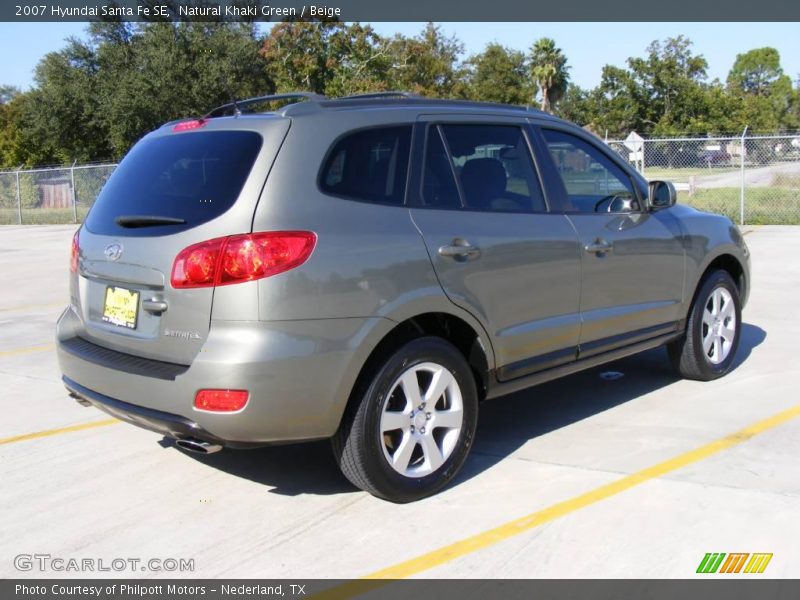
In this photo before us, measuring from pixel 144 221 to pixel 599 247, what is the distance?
257 centimetres

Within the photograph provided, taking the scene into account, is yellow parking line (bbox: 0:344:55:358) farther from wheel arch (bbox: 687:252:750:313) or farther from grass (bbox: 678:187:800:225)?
grass (bbox: 678:187:800:225)

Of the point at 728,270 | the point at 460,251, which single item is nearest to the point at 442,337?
the point at 460,251

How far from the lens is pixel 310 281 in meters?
3.61

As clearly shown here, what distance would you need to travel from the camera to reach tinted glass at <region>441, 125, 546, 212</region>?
14.6ft

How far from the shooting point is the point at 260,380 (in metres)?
3.52

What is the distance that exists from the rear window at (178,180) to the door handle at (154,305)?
31 centimetres

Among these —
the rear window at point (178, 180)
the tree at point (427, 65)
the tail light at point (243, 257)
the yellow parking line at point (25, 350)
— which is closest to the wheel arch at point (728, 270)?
the tail light at point (243, 257)

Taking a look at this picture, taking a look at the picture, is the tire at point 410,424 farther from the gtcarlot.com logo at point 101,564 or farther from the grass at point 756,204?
the grass at point 756,204

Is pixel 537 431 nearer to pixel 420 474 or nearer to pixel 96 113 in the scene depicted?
pixel 420 474

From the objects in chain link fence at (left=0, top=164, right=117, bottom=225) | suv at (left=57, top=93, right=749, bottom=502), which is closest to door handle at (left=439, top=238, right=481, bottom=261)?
suv at (left=57, top=93, right=749, bottom=502)

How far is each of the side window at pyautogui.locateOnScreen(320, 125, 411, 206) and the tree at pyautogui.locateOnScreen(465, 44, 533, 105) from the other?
208 feet

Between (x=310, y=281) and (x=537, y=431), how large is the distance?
216 centimetres

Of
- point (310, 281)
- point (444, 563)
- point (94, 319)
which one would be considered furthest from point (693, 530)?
point (94, 319)

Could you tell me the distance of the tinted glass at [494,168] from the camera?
4461mm
